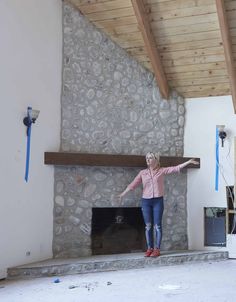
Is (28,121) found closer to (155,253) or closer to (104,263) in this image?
(104,263)

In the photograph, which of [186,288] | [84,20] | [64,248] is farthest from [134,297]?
[84,20]

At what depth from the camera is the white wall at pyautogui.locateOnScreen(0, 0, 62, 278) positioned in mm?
5008

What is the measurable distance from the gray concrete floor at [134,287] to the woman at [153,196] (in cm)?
51

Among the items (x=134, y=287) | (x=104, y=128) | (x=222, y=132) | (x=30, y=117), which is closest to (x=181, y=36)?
(x=222, y=132)

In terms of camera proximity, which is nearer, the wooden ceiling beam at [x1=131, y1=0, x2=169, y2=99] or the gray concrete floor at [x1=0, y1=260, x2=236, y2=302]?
the gray concrete floor at [x1=0, y1=260, x2=236, y2=302]

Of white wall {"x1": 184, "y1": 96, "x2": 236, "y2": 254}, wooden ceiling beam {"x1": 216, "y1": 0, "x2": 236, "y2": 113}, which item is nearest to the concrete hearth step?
white wall {"x1": 184, "y1": 96, "x2": 236, "y2": 254}

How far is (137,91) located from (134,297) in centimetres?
332

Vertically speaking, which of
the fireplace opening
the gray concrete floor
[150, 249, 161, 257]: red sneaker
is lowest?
the gray concrete floor

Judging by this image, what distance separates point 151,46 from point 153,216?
2.35 meters

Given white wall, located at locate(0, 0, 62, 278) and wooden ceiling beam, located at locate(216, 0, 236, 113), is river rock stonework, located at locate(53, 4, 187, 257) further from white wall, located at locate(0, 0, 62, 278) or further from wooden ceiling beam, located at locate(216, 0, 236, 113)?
wooden ceiling beam, located at locate(216, 0, 236, 113)

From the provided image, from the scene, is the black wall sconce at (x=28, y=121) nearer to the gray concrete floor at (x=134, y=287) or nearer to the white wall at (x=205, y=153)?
the gray concrete floor at (x=134, y=287)

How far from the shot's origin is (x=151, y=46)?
588 centimetres

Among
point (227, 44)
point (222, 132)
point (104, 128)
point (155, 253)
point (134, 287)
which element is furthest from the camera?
point (222, 132)

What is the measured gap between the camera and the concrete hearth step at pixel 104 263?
16.6 ft
